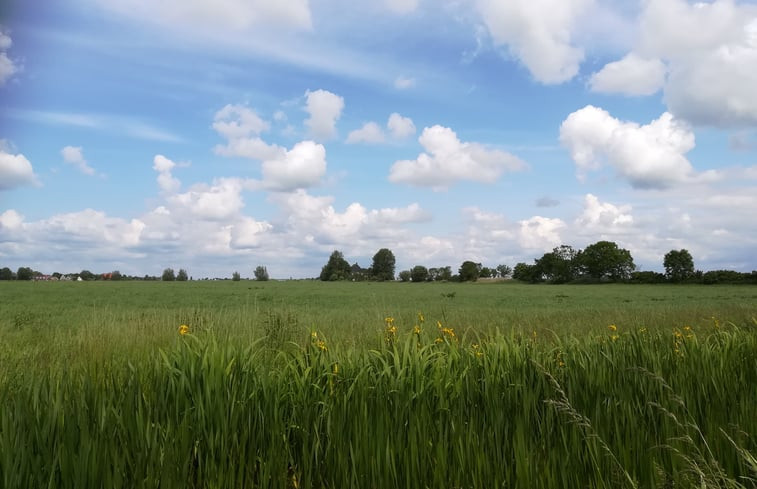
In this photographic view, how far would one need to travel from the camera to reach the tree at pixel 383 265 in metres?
164

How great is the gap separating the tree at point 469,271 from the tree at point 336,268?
35526mm

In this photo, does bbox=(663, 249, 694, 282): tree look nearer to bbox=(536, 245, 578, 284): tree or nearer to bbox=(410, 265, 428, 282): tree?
bbox=(536, 245, 578, 284): tree

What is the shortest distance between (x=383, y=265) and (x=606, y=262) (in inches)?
2759

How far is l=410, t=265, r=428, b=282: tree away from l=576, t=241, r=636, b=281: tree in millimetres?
47526

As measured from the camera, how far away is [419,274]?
513 ft

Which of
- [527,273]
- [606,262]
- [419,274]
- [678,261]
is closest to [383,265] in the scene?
[419,274]

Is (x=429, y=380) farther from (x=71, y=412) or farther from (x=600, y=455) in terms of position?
(x=71, y=412)

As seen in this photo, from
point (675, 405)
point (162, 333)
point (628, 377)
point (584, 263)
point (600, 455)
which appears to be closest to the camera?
point (600, 455)

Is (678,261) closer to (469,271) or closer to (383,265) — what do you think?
(469,271)

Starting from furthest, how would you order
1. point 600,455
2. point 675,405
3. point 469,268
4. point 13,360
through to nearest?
point 469,268
point 13,360
point 675,405
point 600,455

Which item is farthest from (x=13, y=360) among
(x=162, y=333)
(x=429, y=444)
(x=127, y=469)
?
(x=429, y=444)

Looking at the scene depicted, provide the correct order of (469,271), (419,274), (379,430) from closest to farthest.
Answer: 1. (379,430)
2. (469,271)
3. (419,274)

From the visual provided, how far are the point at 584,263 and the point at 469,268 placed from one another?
106 feet

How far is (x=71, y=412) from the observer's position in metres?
3.18
